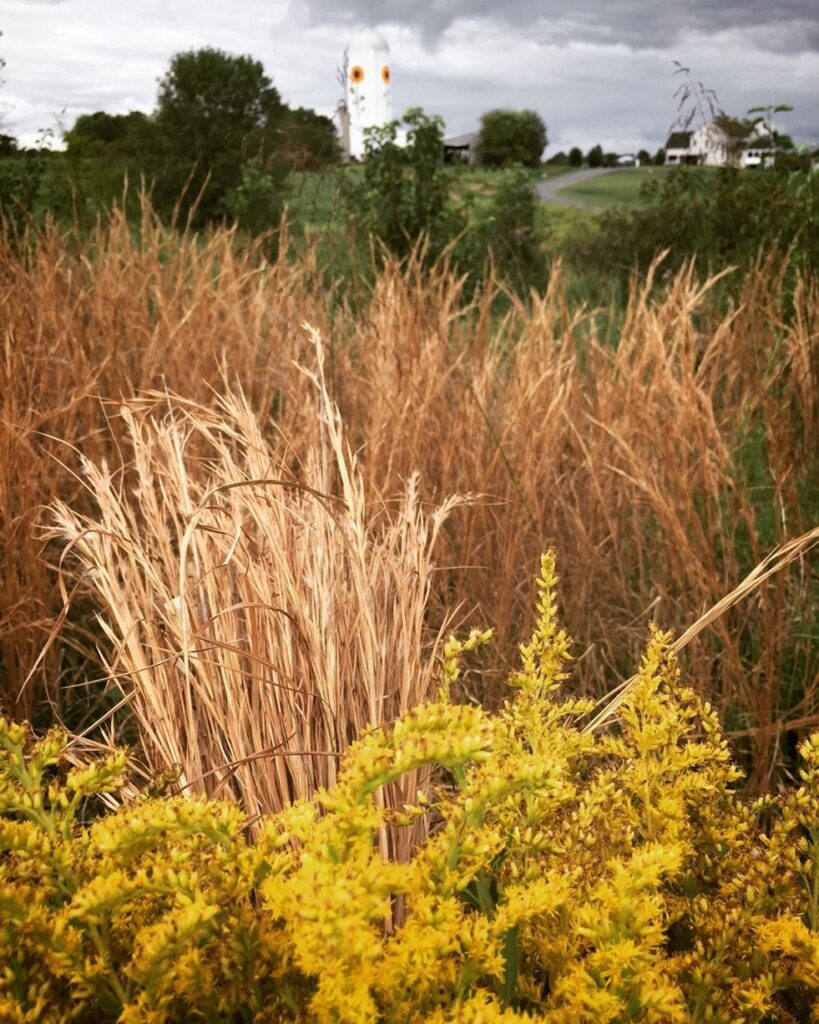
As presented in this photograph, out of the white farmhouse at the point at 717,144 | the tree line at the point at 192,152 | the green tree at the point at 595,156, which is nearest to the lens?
the white farmhouse at the point at 717,144

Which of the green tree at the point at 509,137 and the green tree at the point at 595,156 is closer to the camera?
the green tree at the point at 509,137

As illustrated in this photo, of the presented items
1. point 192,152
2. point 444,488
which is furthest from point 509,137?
point 444,488

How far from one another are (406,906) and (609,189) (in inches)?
912

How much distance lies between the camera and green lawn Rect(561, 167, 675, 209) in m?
19.5

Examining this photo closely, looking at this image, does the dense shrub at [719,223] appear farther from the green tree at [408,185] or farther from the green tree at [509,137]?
the green tree at [509,137]

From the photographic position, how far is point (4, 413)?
237 cm

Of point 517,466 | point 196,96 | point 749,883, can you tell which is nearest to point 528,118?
point 196,96

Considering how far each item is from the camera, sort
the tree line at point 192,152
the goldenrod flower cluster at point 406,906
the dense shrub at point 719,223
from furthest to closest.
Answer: the tree line at point 192,152 < the dense shrub at point 719,223 < the goldenrod flower cluster at point 406,906

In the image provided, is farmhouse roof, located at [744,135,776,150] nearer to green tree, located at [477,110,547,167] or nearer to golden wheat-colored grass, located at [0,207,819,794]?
golden wheat-colored grass, located at [0,207,819,794]

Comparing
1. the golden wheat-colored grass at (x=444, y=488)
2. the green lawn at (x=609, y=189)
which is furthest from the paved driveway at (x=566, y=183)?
the golden wheat-colored grass at (x=444, y=488)

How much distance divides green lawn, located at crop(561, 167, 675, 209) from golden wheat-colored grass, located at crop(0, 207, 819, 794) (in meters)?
15.1

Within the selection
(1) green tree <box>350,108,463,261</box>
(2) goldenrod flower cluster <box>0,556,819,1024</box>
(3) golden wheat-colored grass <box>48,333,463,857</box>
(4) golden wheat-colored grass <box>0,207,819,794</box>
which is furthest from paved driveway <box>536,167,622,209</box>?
(2) goldenrod flower cluster <box>0,556,819,1024</box>

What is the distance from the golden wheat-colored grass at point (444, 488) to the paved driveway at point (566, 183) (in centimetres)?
1535

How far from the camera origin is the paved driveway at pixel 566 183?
1969cm
